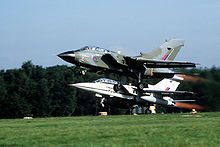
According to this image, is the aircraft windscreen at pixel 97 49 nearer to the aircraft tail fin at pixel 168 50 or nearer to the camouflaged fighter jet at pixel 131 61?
the camouflaged fighter jet at pixel 131 61

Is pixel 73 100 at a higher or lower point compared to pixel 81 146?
higher

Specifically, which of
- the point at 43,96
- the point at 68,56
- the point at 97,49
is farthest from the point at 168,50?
the point at 43,96

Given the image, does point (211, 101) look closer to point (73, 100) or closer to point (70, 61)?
point (70, 61)

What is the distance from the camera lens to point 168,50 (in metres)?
42.0

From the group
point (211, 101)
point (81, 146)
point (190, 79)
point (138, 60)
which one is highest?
point (138, 60)

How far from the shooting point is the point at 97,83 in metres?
47.2

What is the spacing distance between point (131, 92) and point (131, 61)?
11103mm

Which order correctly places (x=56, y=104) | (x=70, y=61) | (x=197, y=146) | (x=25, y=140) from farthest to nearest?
(x=56, y=104)
(x=70, y=61)
(x=25, y=140)
(x=197, y=146)

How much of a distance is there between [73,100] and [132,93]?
155 feet

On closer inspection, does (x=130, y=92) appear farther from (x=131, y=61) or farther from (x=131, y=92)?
(x=131, y=61)

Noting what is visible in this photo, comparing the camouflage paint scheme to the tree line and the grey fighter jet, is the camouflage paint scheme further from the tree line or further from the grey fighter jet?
the tree line

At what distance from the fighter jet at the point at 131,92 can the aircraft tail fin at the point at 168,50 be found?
5724mm

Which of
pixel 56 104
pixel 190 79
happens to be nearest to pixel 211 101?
pixel 190 79

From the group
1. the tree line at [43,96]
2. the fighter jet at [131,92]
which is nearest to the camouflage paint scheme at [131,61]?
the fighter jet at [131,92]
